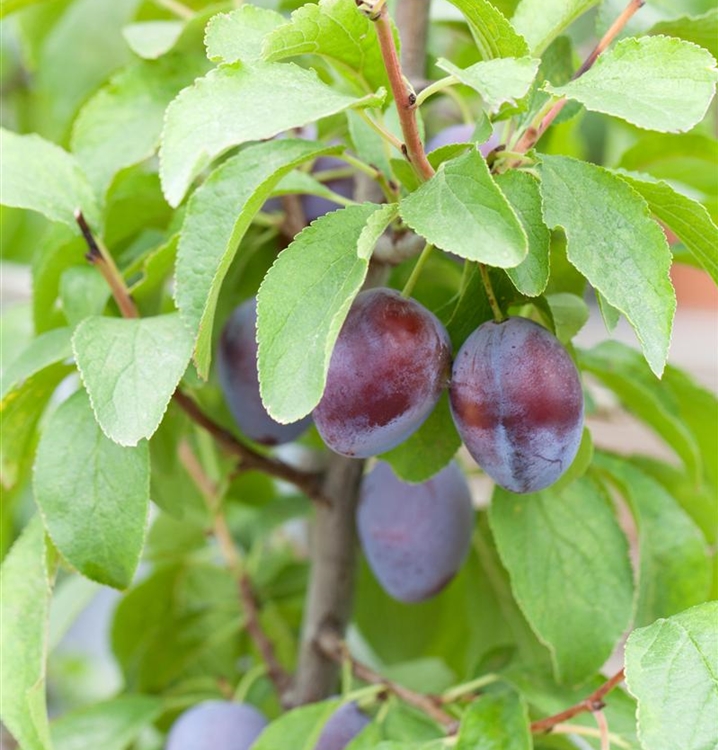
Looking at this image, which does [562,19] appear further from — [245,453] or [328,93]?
[245,453]

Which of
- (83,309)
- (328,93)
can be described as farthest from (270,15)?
(83,309)

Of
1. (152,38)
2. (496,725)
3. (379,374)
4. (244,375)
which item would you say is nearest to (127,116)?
(152,38)

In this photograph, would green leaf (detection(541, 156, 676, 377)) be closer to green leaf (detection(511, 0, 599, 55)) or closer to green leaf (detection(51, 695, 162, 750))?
green leaf (detection(511, 0, 599, 55))

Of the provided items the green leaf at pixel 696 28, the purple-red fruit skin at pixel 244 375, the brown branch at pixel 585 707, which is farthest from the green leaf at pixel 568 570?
the green leaf at pixel 696 28

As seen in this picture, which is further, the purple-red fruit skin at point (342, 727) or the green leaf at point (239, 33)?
the purple-red fruit skin at point (342, 727)

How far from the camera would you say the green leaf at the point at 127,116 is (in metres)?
0.53

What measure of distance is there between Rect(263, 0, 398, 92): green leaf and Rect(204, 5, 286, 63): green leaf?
0.01 m

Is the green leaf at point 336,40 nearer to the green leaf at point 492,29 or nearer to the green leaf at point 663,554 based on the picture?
the green leaf at point 492,29

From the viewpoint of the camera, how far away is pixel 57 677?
1494mm

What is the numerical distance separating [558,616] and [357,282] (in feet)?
0.77

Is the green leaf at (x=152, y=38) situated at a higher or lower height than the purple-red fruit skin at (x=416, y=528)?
higher

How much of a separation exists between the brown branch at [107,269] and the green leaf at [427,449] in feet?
0.47

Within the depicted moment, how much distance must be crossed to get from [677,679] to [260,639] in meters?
0.37

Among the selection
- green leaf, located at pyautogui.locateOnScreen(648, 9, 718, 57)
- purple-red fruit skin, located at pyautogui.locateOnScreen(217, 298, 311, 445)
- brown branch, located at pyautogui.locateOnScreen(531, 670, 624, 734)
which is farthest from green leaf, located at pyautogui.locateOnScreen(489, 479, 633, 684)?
green leaf, located at pyautogui.locateOnScreen(648, 9, 718, 57)
